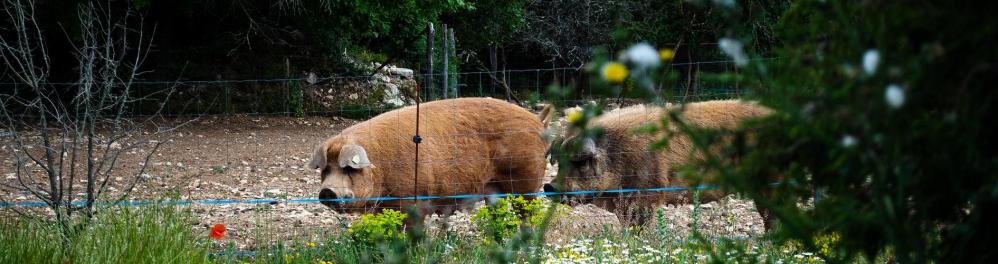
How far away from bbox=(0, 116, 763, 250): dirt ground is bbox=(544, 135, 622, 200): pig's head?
1.07ft

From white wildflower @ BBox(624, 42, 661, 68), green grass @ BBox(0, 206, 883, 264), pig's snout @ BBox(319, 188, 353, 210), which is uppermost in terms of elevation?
white wildflower @ BBox(624, 42, 661, 68)

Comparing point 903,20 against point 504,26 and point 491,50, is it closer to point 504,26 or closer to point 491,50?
point 504,26

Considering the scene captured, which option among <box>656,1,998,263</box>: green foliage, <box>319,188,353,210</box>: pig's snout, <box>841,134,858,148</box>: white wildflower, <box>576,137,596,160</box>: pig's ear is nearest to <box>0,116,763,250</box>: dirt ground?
<box>319,188,353,210</box>: pig's snout

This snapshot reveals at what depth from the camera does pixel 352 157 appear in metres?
7.71

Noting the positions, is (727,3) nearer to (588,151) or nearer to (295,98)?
(588,151)

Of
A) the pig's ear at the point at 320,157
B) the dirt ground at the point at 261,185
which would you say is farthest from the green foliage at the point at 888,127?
the pig's ear at the point at 320,157

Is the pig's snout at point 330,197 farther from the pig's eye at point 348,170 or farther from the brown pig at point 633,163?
the brown pig at point 633,163

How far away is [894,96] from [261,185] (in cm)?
1024

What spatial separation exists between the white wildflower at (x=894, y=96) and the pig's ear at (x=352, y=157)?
6132 mm

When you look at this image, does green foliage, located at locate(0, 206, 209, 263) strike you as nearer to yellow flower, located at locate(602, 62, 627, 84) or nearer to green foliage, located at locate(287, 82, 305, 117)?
yellow flower, located at locate(602, 62, 627, 84)

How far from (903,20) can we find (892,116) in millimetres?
238

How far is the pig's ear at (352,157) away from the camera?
303 inches

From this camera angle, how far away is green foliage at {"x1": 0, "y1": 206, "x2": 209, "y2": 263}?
203 inches

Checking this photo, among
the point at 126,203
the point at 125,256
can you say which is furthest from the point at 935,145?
the point at 126,203
